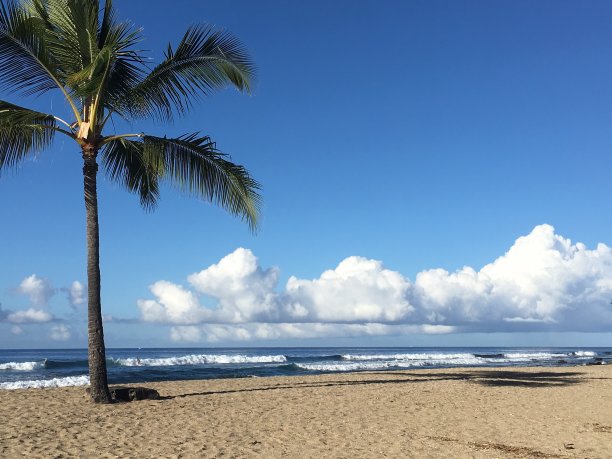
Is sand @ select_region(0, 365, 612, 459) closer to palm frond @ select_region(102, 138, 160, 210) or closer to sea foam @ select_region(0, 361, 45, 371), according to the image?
palm frond @ select_region(102, 138, 160, 210)

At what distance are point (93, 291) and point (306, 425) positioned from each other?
5.26 metres

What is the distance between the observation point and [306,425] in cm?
1016

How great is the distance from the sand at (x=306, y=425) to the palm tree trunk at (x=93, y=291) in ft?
1.69

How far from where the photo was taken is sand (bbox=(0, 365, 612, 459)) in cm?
807

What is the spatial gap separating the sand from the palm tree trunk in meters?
0.51

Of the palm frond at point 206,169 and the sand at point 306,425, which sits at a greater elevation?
the palm frond at point 206,169

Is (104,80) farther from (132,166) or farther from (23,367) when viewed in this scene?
(23,367)

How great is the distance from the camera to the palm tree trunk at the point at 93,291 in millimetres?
11422

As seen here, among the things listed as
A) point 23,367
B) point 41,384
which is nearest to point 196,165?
point 41,384

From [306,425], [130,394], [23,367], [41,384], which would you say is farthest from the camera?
[23,367]

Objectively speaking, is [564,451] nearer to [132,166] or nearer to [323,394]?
[323,394]

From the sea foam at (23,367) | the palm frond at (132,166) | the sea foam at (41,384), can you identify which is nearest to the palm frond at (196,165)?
the palm frond at (132,166)

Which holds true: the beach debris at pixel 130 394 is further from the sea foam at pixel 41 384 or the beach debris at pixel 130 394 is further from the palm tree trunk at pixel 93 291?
the sea foam at pixel 41 384

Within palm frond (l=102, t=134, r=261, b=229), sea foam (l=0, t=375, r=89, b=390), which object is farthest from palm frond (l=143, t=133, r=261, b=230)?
sea foam (l=0, t=375, r=89, b=390)
